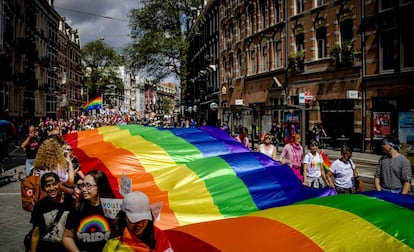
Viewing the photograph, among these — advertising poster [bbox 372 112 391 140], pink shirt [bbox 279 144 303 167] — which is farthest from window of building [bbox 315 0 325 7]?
pink shirt [bbox 279 144 303 167]

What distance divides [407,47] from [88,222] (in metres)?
20.0

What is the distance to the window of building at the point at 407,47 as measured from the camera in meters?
19.9

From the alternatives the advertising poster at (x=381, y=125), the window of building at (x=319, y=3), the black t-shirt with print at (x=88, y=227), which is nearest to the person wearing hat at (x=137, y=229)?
the black t-shirt with print at (x=88, y=227)

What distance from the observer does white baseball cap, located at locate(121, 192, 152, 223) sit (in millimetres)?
3309

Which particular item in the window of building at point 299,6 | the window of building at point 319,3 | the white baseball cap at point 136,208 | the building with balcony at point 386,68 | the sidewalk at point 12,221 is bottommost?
the sidewalk at point 12,221

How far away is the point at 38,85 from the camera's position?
50500mm

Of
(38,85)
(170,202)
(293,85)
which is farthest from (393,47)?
(38,85)

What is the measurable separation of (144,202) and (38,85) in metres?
51.5

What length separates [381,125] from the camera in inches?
837

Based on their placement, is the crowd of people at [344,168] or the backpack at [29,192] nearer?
the backpack at [29,192]

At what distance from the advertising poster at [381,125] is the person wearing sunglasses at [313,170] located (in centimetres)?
1360

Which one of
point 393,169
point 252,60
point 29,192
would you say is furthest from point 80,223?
point 252,60

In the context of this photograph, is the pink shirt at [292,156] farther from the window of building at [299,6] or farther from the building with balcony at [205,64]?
the building with balcony at [205,64]

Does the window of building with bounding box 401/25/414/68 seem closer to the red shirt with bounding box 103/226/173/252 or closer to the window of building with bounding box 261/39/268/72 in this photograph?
the window of building with bounding box 261/39/268/72
